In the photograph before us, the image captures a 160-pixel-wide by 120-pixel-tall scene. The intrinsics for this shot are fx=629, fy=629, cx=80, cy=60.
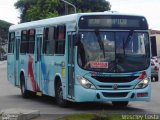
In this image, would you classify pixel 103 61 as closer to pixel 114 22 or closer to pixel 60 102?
pixel 114 22

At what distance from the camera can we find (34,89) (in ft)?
70.7

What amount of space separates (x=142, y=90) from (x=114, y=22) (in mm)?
2016

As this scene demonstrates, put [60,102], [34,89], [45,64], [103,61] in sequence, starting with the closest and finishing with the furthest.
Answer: [103,61]
[60,102]
[45,64]
[34,89]

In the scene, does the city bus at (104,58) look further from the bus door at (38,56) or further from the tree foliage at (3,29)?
the tree foliage at (3,29)

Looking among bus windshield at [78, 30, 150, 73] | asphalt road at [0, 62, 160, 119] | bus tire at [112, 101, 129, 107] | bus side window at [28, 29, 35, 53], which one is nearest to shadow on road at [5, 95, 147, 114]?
asphalt road at [0, 62, 160, 119]

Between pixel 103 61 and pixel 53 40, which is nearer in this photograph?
pixel 103 61

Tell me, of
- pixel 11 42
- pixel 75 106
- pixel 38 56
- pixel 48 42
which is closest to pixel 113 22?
pixel 75 106

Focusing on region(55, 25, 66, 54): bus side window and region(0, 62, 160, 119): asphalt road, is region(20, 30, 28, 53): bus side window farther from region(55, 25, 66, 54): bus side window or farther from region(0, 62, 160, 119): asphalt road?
region(55, 25, 66, 54): bus side window

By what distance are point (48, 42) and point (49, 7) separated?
64.6m

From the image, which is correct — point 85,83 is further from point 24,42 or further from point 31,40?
point 24,42

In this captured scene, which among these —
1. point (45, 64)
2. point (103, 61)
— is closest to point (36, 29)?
point (45, 64)

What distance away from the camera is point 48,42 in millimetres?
19859

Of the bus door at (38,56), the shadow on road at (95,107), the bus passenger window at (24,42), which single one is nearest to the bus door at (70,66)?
the shadow on road at (95,107)

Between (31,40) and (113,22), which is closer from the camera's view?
(113,22)
